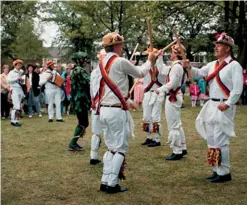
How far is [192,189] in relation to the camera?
6.12m

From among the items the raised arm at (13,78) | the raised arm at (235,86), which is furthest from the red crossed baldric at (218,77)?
the raised arm at (13,78)

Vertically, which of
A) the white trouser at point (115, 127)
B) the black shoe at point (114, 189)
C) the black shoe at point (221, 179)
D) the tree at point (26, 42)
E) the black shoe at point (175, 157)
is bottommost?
the black shoe at point (114, 189)

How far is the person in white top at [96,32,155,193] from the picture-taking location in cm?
599

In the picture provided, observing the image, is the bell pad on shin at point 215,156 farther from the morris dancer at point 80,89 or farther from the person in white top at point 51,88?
the person in white top at point 51,88

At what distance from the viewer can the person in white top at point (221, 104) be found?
625cm

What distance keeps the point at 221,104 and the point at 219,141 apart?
0.57m

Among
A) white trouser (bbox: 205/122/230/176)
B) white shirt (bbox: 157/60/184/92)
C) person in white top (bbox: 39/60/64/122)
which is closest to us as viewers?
white trouser (bbox: 205/122/230/176)

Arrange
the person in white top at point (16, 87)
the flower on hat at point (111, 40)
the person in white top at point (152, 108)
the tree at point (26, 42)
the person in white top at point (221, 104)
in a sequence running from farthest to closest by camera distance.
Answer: the tree at point (26, 42)
the person in white top at point (16, 87)
the person in white top at point (152, 108)
the person in white top at point (221, 104)
the flower on hat at point (111, 40)

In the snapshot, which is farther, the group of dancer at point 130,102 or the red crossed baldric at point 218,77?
the red crossed baldric at point 218,77

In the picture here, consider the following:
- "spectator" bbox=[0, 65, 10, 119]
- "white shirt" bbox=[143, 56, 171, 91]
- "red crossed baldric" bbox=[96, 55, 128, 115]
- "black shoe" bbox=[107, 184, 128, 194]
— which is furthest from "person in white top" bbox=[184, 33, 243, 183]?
"spectator" bbox=[0, 65, 10, 119]

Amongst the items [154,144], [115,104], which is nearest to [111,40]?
[115,104]

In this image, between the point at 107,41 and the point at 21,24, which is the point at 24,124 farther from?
the point at 21,24

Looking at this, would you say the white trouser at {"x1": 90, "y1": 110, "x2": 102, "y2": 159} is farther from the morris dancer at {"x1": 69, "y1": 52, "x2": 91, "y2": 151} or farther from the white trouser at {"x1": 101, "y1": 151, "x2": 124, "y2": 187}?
the white trouser at {"x1": 101, "y1": 151, "x2": 124, "y2": 187}

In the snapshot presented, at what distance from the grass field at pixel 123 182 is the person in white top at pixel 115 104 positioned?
0.39 metres
